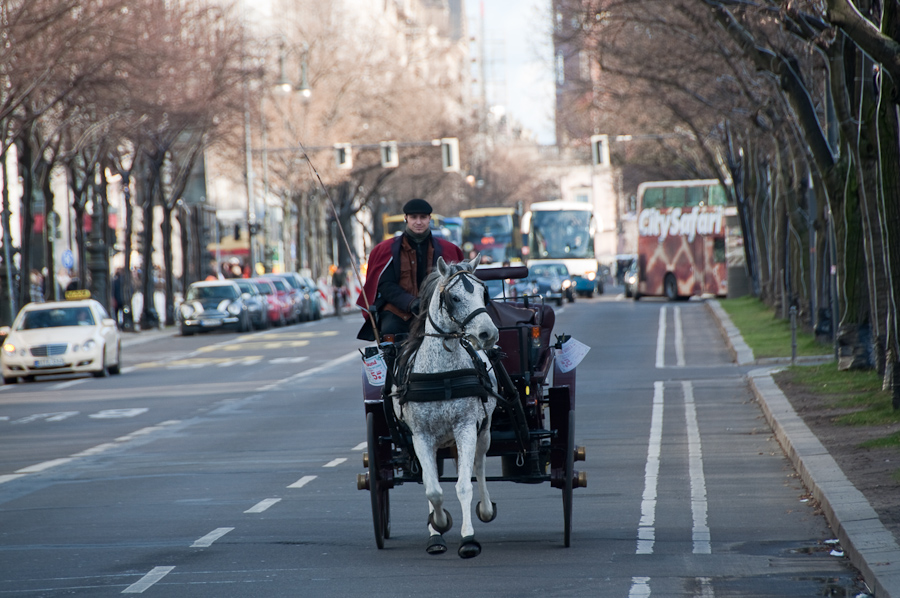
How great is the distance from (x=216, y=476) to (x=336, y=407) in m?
7.18

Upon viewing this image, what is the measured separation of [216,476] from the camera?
14094 mm

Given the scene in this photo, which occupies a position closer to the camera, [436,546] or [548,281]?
[436,546]

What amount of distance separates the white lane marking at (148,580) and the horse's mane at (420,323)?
1870mm

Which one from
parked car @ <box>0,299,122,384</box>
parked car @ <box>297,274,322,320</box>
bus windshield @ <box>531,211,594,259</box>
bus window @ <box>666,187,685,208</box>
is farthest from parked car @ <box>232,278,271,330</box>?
bus windshield @ <box>531,211,594,259</box>

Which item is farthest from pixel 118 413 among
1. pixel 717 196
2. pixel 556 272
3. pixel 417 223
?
pixel 717 196

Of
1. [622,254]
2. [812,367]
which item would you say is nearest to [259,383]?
[812,367]

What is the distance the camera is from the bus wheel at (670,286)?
199 feet

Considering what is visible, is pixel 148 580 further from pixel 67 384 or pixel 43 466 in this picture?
pixel 67 384

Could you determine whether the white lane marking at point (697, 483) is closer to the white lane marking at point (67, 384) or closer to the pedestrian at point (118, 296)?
the white lane marking at point (67, 384)

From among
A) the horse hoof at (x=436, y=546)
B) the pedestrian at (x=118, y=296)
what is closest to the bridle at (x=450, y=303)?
the horse hoof at (x=436, y=546)

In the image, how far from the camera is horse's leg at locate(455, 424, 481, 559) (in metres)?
8.64

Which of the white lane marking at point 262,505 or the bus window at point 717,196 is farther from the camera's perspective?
the bus window at point 717,196

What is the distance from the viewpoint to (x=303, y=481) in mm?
13430

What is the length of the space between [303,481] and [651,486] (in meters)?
3.13
